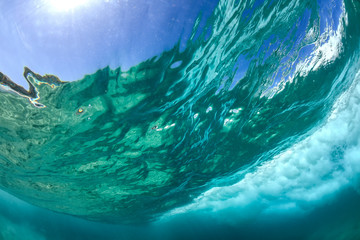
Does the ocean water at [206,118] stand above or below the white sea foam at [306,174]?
below

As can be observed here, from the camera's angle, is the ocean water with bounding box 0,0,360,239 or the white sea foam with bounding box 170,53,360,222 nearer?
the ocean water with bounding box 0,0,360,239

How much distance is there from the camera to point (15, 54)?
498 centimetres

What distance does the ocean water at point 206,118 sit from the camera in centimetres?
599

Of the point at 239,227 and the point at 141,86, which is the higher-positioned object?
the point at 239,227

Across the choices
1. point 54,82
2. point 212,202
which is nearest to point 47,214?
point 212,202

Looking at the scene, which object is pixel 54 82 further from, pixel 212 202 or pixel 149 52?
pixel 212 202

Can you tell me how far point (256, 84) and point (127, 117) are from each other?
221 inches

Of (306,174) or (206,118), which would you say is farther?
(306,174)

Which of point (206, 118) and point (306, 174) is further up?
point (306, 174)

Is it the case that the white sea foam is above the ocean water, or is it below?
above

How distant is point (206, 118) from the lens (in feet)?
30.6

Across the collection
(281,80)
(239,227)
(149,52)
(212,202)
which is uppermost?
(239,227)

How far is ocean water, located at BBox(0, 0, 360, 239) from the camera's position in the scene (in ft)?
19.6

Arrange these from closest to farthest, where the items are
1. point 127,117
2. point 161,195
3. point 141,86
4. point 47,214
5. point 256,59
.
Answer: point 141,86, point 256,59, point 127,117, point 161,195, point 47,214
